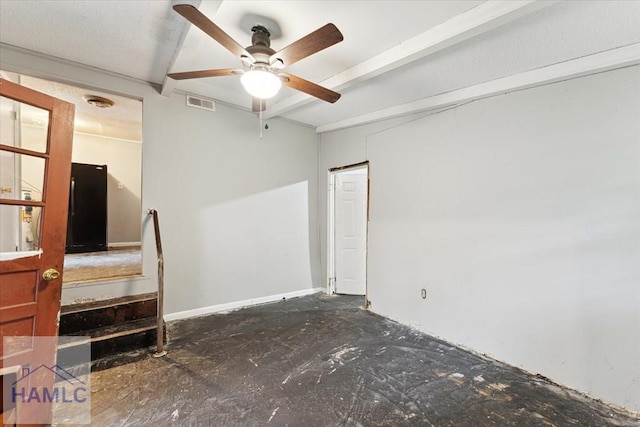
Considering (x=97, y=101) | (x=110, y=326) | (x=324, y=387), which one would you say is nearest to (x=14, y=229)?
(x=110, y=326)

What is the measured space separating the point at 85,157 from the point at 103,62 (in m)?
4.08

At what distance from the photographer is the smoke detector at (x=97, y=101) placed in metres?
3.61

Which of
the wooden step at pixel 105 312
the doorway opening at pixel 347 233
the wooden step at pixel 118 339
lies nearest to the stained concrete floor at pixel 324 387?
the wooden step at pixel 118 339

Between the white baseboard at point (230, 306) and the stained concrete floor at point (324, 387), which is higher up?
the white baseboard at point (230, 306)

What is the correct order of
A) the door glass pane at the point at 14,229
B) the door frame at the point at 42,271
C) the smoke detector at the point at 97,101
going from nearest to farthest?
the door frame at the point at 42,271 < the door glass pane at the point at 14,229 < the smoke detector at the point at 97,101

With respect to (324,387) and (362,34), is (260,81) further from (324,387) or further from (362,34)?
(324,387)

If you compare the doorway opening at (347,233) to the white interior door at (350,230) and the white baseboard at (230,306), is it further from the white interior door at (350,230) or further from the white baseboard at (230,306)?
the white baseboard at (230,306)

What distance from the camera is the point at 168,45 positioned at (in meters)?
2.39

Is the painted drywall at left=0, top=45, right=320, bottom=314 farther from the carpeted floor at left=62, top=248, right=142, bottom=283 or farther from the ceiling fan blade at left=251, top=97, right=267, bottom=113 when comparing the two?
the ceiling fan blade at left=251, top=97, right=267, bottom=113

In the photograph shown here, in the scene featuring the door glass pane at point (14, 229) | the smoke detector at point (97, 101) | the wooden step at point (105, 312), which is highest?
the smoke detector at point (97, 101)

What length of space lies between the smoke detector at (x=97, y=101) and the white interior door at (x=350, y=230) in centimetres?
329

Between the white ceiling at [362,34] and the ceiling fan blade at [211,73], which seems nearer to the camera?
the white ceiling at [362,34]

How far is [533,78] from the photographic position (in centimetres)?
241

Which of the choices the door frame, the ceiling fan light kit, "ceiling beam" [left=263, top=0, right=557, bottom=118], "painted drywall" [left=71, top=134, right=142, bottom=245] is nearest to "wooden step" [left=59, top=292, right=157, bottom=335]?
the door frame
